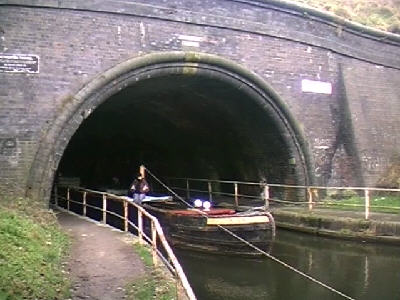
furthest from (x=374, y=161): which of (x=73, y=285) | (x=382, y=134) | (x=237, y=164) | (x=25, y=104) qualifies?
(x=73, y=285)

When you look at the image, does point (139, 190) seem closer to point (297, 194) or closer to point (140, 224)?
point (297, 194)

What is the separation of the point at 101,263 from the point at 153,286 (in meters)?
1.62

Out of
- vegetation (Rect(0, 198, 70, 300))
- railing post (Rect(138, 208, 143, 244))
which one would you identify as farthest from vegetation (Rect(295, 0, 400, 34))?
vegetation (Rect(0, 198, 70, 300))

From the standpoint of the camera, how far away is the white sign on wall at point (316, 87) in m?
16.8

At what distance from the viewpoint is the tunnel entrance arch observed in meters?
12.8

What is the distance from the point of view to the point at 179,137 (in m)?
21.8

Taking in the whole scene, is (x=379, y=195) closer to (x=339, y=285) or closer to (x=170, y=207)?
(x=170, y=207)

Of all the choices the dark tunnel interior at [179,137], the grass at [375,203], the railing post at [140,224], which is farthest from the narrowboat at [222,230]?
the dark tunnel interior at [179,137]

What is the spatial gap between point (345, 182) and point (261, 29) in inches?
214

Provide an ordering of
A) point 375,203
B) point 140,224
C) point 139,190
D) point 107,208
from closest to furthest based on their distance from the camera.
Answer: point 140,224 → point 139,190 → point 375,203 → point 107,208

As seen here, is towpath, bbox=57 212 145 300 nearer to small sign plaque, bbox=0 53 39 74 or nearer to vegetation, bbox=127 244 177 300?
vegetation, bbox=127 244 177 300

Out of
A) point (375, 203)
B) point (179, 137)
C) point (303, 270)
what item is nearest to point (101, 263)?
point (303, 270)

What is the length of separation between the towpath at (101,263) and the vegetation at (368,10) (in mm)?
12637

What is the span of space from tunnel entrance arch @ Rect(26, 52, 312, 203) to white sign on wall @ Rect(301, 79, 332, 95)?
1197mm
